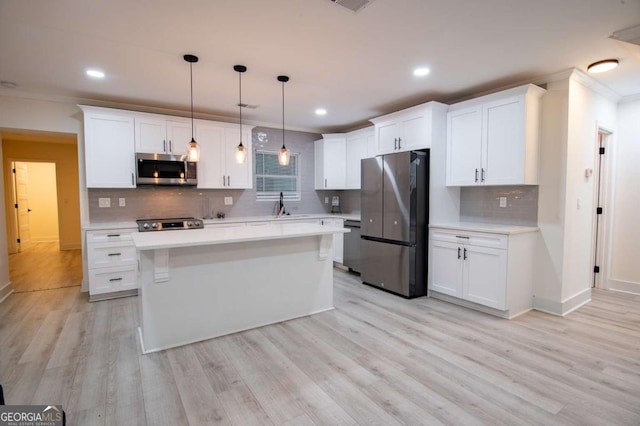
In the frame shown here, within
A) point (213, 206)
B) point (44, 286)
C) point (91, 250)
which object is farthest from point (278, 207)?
point (44, 286)

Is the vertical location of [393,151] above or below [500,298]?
above

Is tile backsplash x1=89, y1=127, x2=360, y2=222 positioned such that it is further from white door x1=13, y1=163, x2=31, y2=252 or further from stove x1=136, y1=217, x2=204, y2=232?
white door x1=13, y1=163, x2=31, y2=252

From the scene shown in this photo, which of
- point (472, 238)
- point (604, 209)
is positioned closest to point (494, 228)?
point (472, 238)

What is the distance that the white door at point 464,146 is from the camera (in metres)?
3.73

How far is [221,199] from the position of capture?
5246 mm

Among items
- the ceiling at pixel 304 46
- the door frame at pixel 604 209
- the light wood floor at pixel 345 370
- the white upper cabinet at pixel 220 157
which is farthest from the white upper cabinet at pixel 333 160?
the door frame at pixel 604 209

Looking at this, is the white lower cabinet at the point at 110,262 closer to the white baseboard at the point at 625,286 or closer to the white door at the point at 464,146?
the white door at the point at 464,146

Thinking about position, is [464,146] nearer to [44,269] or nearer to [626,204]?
[626,204]

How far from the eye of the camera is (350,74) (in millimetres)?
3365

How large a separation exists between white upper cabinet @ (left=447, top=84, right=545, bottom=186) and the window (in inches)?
115

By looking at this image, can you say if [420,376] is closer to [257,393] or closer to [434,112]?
[257,393]

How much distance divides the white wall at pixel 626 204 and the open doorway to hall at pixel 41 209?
763cm

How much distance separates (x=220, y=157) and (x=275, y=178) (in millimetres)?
1182

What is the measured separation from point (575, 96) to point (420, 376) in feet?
10.9
